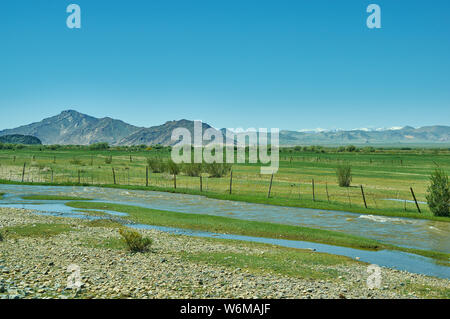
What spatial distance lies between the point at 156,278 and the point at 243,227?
11883 millimetres

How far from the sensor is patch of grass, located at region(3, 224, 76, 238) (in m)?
18.9

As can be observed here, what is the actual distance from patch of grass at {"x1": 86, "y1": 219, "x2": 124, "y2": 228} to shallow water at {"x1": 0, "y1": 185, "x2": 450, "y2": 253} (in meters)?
6.96

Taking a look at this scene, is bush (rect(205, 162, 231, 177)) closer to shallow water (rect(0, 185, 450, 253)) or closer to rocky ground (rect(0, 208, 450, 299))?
shallow water (rect(0, 185, 450, 253))

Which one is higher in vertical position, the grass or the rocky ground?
the rocky ground

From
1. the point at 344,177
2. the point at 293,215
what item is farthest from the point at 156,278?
the point at 344,177

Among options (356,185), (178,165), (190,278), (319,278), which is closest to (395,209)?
(356,185)

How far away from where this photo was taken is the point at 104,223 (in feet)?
76.2

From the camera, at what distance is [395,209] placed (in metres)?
30.3

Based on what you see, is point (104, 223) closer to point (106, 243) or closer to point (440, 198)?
point (106, 243)

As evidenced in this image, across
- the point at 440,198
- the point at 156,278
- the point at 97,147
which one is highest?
the point at 97,147

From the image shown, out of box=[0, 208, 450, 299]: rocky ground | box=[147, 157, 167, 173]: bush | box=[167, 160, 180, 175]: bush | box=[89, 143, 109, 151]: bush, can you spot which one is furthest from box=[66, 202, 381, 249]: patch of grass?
box=[89, 143, 109, 151]: bush

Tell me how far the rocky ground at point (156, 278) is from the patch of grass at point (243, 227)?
497 centimetres

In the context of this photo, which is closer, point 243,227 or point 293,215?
point 243,227
